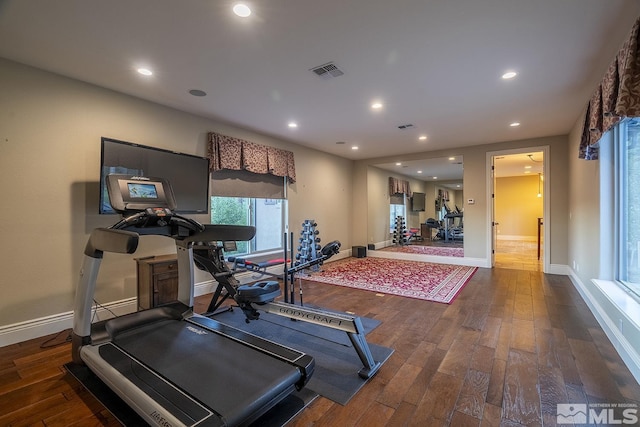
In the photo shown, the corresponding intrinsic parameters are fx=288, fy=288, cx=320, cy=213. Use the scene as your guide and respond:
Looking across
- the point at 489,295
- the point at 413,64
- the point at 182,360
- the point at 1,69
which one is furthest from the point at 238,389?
the point at 489,295

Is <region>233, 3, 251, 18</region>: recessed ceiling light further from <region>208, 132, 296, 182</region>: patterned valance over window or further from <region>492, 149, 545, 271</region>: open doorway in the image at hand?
<region>492, 149, 545, 271</region>: open doorway

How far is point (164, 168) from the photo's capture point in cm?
346

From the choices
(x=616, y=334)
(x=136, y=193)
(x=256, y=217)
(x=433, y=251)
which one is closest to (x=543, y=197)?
(x=433, y=251)

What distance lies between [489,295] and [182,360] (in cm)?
387

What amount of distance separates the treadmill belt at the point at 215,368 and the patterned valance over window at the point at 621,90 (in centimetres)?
268

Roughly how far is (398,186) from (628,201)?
6856 millimetres

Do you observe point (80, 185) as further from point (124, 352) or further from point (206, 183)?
point (124, 352)

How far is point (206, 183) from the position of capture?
3.90 meters

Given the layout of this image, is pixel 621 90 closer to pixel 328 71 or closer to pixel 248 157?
pixel 328 71

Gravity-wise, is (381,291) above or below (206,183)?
below

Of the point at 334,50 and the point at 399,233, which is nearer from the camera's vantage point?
the point at 334,50

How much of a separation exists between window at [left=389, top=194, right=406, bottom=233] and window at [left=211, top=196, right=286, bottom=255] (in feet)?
16.6

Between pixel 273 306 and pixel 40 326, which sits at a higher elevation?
pixel 273 306

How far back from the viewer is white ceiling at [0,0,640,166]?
1.96 meters
